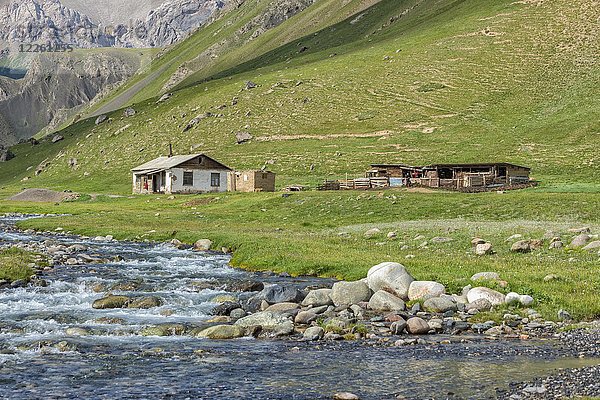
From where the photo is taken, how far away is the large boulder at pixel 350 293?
2727 centimetres

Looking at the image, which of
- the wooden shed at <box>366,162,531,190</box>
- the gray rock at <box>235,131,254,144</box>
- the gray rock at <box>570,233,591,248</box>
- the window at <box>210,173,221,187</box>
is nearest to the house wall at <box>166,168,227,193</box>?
the window at <box>210,173,221,187</box>

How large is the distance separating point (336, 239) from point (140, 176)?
7855 centimetres

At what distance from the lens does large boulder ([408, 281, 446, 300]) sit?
27.1m

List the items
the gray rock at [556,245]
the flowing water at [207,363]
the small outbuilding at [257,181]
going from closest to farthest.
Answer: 1. the flowing water at [207,363]
2. the gray rock at [556,245]
3. the small outbuilding at [257,181]

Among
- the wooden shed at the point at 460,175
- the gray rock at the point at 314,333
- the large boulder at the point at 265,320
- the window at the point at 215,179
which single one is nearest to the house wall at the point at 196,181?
the window at the point at 215,179

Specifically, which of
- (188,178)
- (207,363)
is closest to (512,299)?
(207,363)

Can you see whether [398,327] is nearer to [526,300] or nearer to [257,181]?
[526,300]

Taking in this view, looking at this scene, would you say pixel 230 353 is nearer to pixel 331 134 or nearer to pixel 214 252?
pixel 214 252

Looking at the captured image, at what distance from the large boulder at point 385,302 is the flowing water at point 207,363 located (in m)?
4.61

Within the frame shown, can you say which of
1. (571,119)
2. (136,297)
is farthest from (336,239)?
(571,119)

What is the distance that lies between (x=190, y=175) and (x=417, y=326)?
88.2 m

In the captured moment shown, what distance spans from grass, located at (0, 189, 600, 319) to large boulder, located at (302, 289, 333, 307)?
191 inches

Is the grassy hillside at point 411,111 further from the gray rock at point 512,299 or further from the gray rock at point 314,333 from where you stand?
the gray rock at point 314,333

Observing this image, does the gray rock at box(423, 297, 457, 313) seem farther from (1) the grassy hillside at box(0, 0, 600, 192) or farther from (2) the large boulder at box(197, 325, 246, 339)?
(1) the grassy hillside at box(0, 0, 600, 192)
